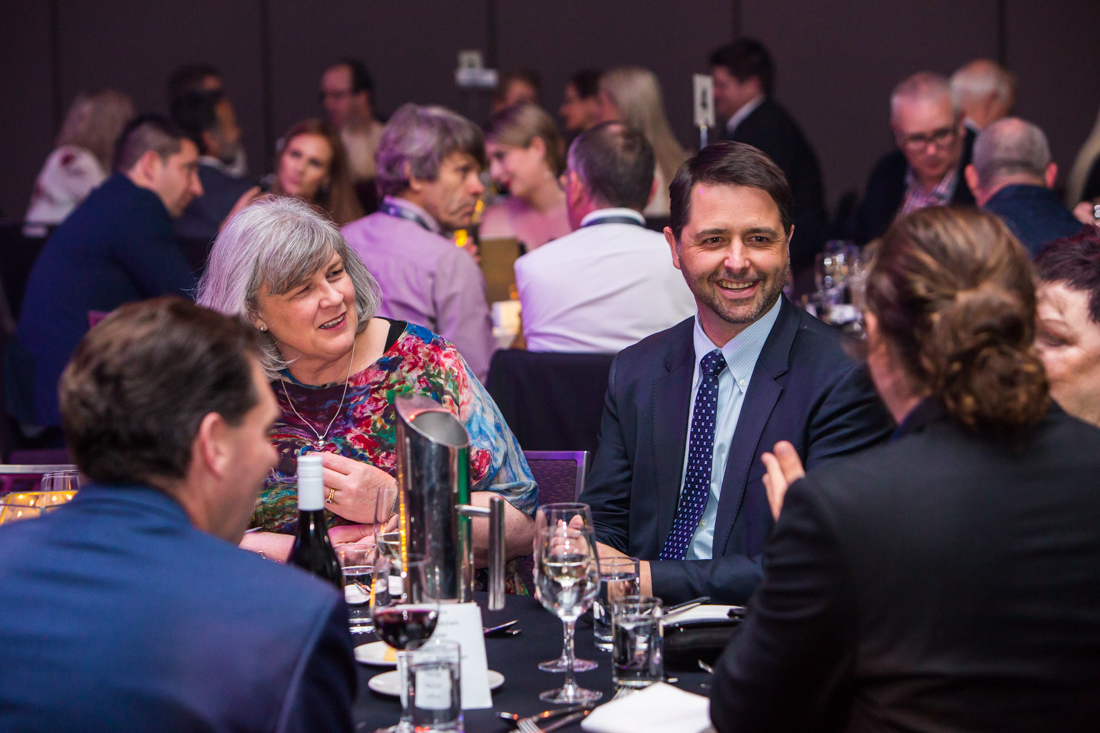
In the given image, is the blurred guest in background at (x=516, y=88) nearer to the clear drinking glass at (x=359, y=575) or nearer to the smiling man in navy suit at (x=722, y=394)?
the smiling man in navy suit at (x=722, y=394)

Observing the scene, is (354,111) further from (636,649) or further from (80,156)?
(636,649)

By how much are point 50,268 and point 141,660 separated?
3.97m

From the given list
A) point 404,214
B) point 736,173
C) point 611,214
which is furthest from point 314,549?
point 404,214

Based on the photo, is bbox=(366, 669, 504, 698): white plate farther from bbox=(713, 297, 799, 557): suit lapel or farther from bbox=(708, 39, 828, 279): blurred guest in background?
bbox=(708, 39, 828, 279): blurred guest in background

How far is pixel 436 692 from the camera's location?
1369 mm

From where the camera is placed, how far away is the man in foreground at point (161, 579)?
112 cm

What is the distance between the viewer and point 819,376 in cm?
227

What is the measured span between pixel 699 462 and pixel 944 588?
1.13 metres

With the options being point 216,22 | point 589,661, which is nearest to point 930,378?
point 589,661

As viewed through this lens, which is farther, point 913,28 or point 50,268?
point 913,28

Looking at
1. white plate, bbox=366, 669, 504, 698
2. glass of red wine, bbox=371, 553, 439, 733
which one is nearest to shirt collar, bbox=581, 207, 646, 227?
glass of red wine, bbox=371, 553, 439, 733

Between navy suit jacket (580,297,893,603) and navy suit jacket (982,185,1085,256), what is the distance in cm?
226

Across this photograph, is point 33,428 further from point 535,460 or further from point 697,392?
point 697,392

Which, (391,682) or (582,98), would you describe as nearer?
(391,682)
